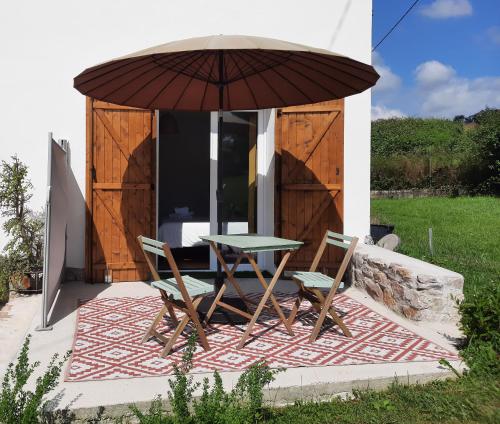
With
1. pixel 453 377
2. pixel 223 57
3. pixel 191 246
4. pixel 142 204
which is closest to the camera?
pixel 453 377

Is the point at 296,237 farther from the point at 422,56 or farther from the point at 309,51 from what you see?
the point at 422,56

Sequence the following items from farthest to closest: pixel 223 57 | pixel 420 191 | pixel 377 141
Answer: pixel 377 141 → pixel 420 191 → pixel 223 57

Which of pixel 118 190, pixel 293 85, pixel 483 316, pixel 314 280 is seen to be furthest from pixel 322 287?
pixel 118 190

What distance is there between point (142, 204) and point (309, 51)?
3366mm

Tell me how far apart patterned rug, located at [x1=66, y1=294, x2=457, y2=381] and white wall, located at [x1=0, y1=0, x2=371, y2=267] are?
2021mm

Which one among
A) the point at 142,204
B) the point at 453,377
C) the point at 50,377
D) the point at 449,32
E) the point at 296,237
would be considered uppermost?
the point at 449,32

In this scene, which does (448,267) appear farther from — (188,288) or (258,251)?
(188,288)

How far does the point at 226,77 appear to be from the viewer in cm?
465

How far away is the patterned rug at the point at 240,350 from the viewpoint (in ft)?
11.0

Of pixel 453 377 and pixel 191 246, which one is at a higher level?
pixel 191 246

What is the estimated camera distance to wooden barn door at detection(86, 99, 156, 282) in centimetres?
596

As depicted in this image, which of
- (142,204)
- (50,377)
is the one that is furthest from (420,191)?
(50,377)

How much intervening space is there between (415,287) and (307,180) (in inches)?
88.3

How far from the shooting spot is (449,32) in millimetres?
14289
